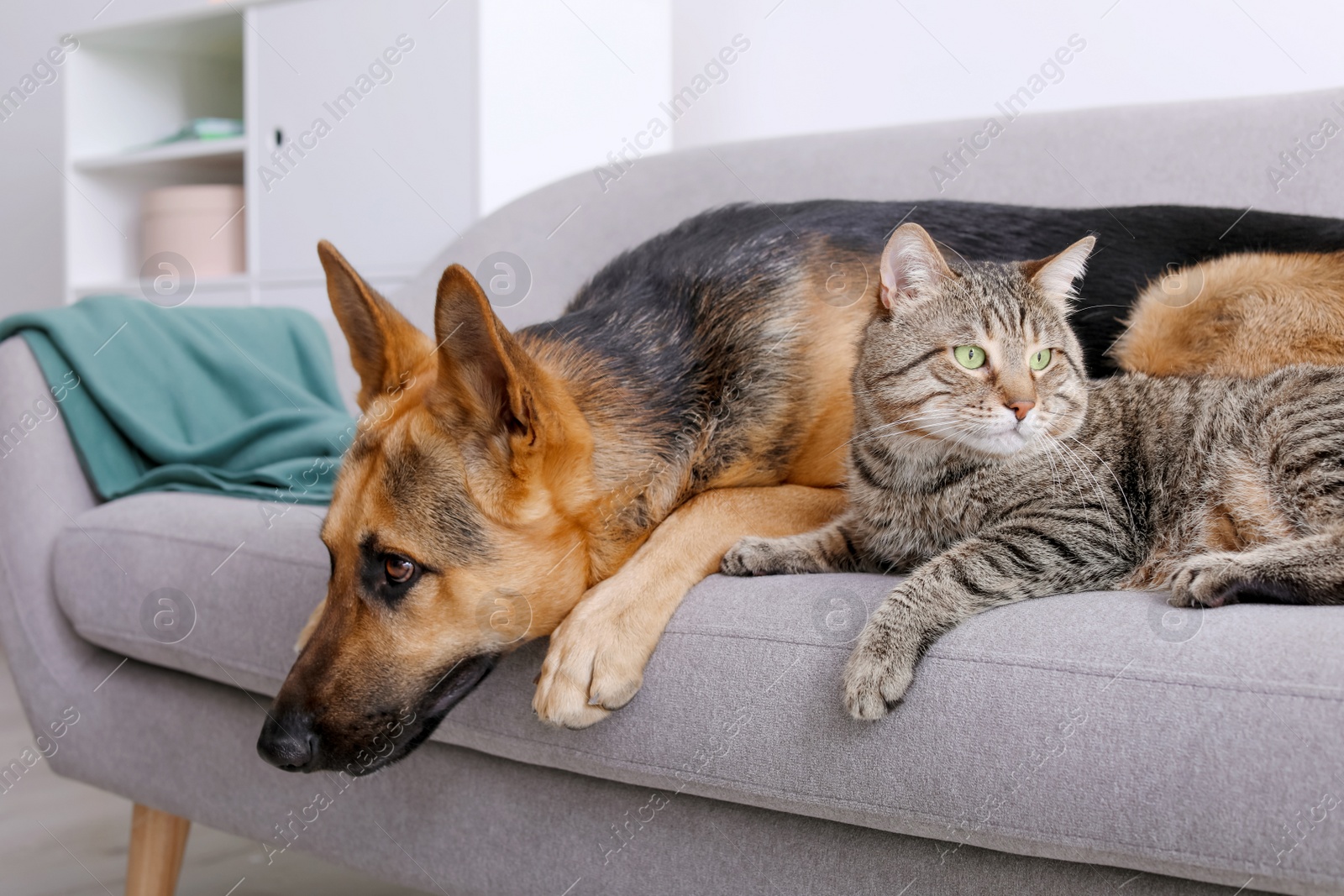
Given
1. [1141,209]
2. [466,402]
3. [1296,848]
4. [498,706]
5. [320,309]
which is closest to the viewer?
[1296,848]

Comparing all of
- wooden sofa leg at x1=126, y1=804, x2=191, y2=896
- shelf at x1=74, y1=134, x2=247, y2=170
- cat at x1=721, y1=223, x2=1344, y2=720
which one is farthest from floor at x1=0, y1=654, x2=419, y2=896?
shelf at x1=74, y1=134, x2=247, y2=170

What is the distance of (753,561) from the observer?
160 cm

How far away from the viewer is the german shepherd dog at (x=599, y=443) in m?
1.41

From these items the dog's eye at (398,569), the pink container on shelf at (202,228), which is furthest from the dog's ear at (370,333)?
the pink container on shelf at (202,228)

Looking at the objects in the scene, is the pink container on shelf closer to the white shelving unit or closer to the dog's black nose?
the white shelving unit

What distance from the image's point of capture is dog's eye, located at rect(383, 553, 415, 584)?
1.44 meters

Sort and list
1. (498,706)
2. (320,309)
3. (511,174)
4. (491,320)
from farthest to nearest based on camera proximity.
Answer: (320,309)
(511,174)
(498,706)
(491,320)

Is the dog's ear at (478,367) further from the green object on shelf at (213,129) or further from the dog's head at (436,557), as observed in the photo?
the green object on shelf at (213,129)

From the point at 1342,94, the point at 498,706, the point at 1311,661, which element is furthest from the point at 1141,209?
the point at 498,706

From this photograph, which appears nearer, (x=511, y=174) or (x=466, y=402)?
(x=466, y=402)

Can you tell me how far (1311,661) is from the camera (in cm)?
109

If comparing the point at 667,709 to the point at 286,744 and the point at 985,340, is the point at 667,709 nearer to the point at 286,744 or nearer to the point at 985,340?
the point at 286,744

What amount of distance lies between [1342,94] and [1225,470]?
1.12 meters

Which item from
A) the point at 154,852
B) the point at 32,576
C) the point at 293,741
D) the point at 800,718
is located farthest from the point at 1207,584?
the point at 32,576
